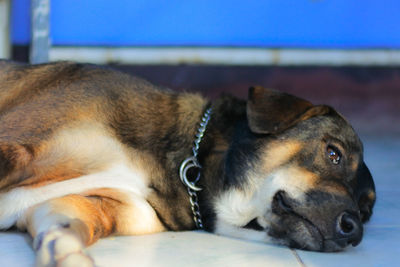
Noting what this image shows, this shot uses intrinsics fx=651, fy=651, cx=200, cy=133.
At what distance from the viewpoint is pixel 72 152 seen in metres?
3.19

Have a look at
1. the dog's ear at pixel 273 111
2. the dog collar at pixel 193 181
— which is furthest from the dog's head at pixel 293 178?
the dog collar at pixel 193 181

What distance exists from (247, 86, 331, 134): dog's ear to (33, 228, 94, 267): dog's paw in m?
1.08

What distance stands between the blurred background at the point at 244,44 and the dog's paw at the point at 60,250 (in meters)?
3.31

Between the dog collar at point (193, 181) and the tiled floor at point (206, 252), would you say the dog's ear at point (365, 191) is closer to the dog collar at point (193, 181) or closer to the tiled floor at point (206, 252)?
the tiled floor at point (206, 252)

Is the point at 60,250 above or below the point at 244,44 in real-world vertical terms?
below

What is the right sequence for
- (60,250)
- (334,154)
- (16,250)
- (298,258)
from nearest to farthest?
(60,250) → (16,250) → (298,258) → (334,154)

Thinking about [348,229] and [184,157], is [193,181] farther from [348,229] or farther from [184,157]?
[348,229]

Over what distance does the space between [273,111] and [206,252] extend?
788mm

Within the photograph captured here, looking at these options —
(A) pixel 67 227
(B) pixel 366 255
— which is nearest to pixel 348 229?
(B) pixel 366 255

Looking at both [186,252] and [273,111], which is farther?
[273,111]

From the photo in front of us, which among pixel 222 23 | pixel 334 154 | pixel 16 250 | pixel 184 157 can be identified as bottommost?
pixel 16 250

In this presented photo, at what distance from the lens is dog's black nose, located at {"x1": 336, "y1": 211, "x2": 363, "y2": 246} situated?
2.94 metres

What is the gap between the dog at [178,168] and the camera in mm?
3049

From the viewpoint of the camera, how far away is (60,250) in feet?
8.43
